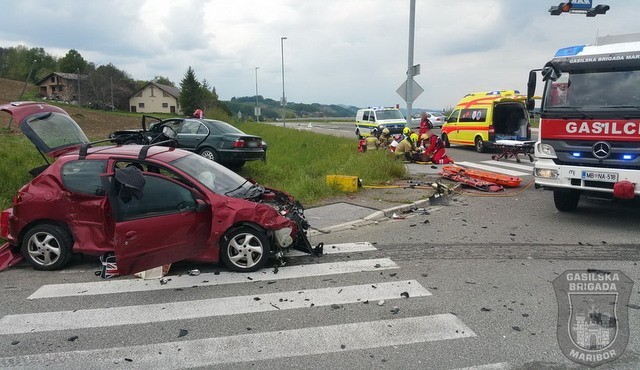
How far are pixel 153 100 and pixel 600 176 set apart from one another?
324ft

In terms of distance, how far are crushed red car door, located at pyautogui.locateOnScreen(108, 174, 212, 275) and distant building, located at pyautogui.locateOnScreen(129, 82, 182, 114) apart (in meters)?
92.9

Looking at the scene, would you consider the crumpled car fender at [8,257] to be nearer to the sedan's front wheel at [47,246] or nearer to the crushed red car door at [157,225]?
the sedan's front wheel at [47,246]

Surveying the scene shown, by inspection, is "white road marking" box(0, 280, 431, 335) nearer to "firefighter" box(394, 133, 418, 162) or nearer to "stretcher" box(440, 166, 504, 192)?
"stretcher" box(440, 166, 504, 192)

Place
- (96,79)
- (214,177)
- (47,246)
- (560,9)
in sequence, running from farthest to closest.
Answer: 1. (96,79)
2. (560,9)
3. (214,177)
4. (47,246)

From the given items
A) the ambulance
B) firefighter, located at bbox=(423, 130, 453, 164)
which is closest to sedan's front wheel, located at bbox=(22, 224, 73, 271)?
firefighter, located at bbox=(423, 130, 453, 164)

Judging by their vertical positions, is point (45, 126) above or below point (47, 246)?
above

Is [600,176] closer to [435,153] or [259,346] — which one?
[259,346]

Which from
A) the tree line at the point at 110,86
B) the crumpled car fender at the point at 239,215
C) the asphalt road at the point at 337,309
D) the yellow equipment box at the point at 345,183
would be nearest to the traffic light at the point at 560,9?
the yellow equipment box at the point at 345,183

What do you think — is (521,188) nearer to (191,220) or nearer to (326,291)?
(326,291)

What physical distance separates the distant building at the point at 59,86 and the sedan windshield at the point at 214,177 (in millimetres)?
79839

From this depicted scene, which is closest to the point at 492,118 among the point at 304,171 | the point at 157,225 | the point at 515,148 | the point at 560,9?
the point at 515,148

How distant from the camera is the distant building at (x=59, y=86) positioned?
75.6 meters

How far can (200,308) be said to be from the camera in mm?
4500

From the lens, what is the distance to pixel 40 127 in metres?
6.75
